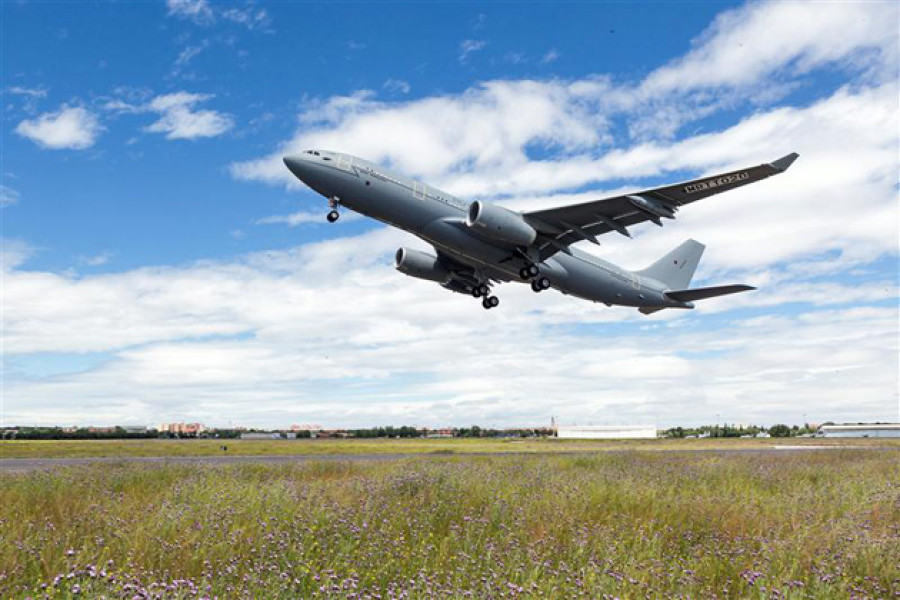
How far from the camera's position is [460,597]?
5.90m

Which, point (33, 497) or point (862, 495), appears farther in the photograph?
point (862, 495)

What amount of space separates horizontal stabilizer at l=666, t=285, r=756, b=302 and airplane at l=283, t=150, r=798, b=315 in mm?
745

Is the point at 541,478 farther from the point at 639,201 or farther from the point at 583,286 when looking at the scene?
the point at 583,286

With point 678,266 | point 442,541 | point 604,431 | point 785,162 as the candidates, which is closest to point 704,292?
point 678,266

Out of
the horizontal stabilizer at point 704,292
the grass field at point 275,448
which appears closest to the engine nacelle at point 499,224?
the horizontal stabilizer at point 704,292

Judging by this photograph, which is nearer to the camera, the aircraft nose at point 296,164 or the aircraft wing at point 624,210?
the aircraft wing at point 624,210

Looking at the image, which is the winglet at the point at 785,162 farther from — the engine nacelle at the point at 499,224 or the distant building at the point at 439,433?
the distant building at the point at 439,433

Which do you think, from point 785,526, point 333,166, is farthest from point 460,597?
point 333,166

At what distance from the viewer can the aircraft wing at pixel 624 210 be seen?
26.8 meters

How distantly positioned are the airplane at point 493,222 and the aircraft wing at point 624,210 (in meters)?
0.04

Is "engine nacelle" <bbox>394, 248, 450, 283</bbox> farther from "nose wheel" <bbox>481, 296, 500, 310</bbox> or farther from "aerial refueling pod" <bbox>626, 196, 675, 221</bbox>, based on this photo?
"aerial refueling pod" <bbox>626, 196, 675, 221</bbox>

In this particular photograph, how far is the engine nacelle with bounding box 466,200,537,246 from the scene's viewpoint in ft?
96.5

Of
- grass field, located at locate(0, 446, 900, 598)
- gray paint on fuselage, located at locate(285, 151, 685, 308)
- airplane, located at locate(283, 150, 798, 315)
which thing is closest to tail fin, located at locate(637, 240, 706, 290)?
airplane, located at locate(283, 150, 798, 315)

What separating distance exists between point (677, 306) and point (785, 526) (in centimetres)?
3196
